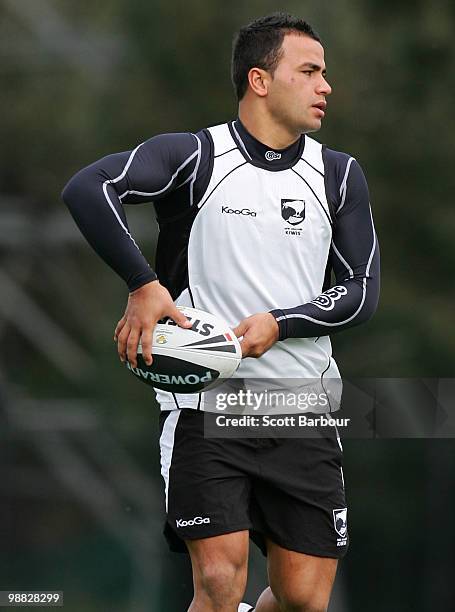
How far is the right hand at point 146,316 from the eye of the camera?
448 centimetres

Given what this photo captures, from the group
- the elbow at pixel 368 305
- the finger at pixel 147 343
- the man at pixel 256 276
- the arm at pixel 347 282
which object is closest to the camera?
the finger at pixel 147 343

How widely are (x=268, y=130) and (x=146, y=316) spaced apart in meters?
0.86

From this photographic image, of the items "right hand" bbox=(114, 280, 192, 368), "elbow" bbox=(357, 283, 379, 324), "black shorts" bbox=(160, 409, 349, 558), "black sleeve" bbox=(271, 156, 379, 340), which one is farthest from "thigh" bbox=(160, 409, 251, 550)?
"elbow" bbox=(357, 283, 379, 324)

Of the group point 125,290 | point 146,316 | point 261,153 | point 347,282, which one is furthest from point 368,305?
point 125,290

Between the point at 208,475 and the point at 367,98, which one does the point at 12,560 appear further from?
the point at 367,98

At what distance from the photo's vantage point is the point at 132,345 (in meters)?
4.51

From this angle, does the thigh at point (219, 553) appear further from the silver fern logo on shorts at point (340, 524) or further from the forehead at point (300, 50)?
the forehead at point (300, 50)

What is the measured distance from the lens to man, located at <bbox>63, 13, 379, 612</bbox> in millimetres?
4582

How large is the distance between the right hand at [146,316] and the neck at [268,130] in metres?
0.70

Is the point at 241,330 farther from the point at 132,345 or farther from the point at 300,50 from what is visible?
the point at 300,50

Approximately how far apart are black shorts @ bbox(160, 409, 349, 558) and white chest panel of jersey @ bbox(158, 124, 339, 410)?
0.51 ft

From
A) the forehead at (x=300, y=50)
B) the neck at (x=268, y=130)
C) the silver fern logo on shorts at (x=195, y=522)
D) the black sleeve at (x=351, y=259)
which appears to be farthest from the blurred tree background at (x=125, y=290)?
the forehead at (x=300, y=50)

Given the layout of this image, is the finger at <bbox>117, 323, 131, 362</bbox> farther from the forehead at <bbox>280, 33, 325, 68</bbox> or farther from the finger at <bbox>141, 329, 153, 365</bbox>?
the forehead at <bbox>280, 33, 325, 68</bbox>

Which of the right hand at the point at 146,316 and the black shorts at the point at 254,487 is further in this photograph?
the black shorts at the point at 254,487
